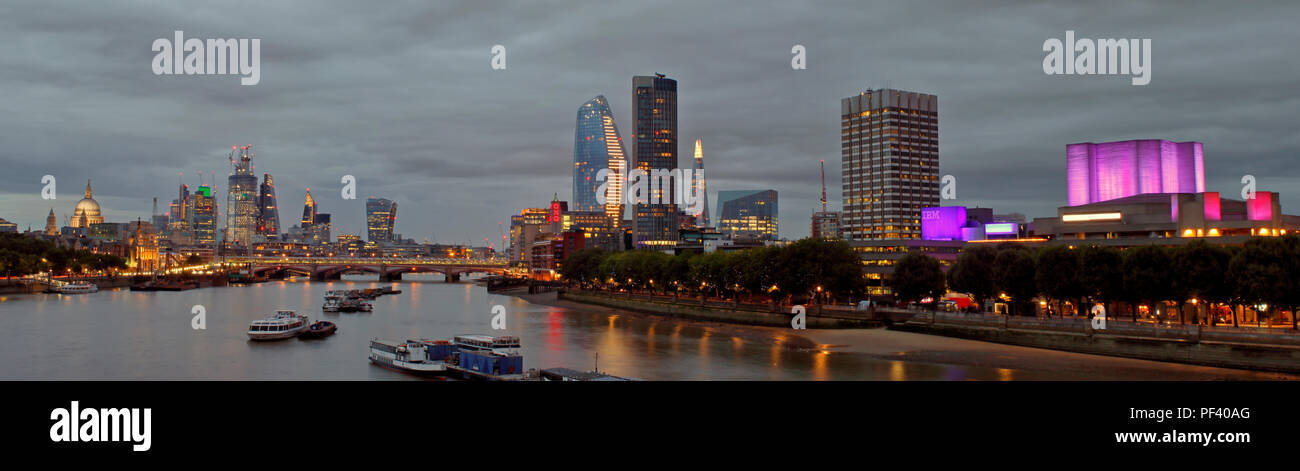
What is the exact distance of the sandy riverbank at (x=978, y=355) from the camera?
144ft

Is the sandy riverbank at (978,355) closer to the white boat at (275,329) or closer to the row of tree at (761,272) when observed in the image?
the row of tree at (761,272)

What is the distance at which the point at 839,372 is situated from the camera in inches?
1813

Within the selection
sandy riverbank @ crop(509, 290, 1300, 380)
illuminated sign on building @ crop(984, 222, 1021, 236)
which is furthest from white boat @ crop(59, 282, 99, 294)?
illuminated sign on building @ crop(984, 222, 1021, 236)

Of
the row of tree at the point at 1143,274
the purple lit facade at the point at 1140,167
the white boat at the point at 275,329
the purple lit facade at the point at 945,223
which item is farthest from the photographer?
the purple lit facade at the point at 1140,167

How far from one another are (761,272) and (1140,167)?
79742mm

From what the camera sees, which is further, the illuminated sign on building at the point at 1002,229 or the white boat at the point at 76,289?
the white boat at the point at 76,289

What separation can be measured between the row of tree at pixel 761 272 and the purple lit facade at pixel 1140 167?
67.9 m

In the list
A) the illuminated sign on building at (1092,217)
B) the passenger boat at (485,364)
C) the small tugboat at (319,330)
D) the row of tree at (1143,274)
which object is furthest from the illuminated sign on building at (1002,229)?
the passenger boat at (485,364)

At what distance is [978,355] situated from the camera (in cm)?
5247

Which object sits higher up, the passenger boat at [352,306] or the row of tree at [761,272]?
the row of tree at [761,272]

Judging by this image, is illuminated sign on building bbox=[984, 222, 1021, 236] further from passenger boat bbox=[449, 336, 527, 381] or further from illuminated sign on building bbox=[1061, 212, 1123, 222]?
passenger boat bbox=[449, 336, 527, 381]
